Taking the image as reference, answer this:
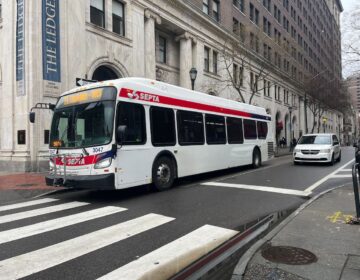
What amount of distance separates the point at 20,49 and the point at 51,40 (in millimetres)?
1474

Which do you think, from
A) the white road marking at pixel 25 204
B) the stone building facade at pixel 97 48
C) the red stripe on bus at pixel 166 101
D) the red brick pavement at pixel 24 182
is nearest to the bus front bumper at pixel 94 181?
the white road marking at pixel 25 204

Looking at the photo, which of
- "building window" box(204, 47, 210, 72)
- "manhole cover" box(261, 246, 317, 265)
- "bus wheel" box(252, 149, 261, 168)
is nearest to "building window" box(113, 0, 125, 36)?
"bus wheel" box(252, 149, 261, 168)

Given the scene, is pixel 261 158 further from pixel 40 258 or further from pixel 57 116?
pixel 40 258

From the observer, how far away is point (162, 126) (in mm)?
10000

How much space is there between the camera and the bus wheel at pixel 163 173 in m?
9.70

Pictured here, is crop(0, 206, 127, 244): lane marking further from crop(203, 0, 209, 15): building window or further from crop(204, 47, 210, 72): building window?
crop(203, 0, 209, 15): building window

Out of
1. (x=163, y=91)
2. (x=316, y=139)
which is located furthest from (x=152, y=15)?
(x=163, y=91)

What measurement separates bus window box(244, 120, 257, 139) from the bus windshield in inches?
342

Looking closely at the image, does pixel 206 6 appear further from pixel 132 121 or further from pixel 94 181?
pixel 94 181

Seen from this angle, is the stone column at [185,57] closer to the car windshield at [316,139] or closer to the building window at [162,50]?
the building window at [162,50]

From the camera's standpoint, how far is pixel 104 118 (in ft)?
27.2

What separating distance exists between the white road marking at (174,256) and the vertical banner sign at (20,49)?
1276 centimetres

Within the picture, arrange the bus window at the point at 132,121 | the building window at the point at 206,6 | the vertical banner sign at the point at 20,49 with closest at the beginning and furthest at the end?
the bus window at the point at 132,121 → the vertical banner sign at the point at 20,49 → the building window at the point at 206,6

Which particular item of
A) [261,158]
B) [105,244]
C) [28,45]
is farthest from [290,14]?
[105,244]
